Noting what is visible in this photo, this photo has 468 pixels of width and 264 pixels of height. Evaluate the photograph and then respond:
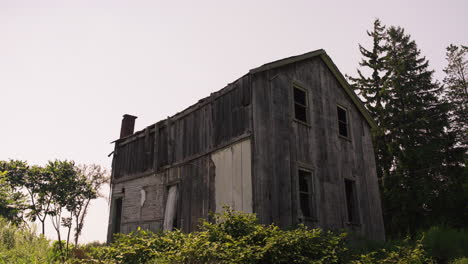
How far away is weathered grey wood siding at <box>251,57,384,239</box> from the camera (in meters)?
11.3

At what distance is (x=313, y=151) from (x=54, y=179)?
91.0ft

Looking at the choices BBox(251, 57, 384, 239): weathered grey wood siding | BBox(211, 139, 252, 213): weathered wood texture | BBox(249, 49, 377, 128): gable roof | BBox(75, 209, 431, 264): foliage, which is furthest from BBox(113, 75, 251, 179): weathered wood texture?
BBox(75, 209, 431, 264): foliage

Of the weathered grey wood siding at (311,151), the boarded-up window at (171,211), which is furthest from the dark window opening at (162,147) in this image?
the weathered grey wood siding at (311,151)

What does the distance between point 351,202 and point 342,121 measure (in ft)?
11.2

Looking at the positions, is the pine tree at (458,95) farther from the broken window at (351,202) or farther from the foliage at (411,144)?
the broken window at (351,202)

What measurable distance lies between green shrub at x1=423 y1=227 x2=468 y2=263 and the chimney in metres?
15.1

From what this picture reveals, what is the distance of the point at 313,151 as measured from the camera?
13.2m

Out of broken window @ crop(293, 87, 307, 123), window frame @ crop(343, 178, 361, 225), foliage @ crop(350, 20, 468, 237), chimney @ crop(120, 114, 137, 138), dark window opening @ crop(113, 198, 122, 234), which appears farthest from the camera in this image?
foliage @ crop(350, 20, 468, 237)

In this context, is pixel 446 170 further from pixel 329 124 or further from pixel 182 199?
pixel 182 199

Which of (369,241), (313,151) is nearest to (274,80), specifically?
(313,151)

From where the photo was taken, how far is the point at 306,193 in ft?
40.8

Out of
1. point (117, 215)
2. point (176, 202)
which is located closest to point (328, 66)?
point (176, 202)

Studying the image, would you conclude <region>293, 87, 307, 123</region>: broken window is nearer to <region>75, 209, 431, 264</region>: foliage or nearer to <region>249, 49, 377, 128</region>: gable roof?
<region>249, 49, 377, 128</region>: gable roof

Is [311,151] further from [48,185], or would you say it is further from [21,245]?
[48,185]
